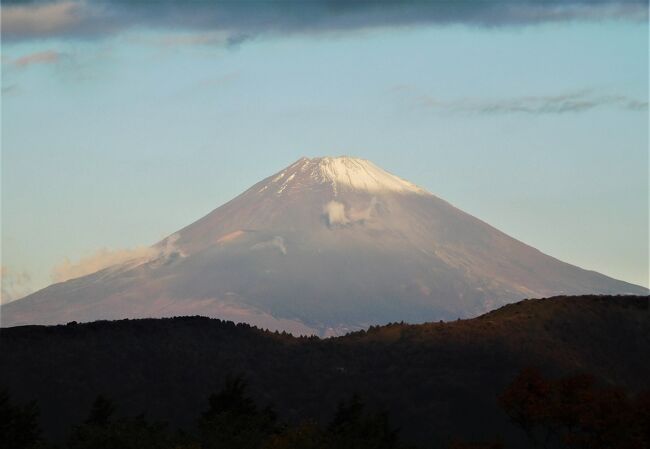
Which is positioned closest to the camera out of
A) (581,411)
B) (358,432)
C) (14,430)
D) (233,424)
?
(14,430)

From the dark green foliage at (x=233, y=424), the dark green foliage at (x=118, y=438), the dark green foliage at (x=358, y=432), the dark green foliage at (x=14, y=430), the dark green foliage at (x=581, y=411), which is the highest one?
the dark green foliage at (x=14, y=430)

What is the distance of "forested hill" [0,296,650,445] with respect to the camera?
13262 cm

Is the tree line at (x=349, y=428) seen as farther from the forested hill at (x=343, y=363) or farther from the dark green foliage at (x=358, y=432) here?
the forested hill at (x=343, y=363)

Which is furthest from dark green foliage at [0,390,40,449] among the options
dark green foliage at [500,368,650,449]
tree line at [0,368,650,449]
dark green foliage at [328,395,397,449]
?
dark green foliage at [500,368,650,449]

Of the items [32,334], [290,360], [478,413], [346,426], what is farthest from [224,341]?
[346,426]

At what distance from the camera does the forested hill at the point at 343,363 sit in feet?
435

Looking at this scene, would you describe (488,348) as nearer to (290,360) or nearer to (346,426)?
(290,360)

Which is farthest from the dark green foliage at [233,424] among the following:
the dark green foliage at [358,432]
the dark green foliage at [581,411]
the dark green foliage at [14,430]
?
the dark green foliage at [581,411]

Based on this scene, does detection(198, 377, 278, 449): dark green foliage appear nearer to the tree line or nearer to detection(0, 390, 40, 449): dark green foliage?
the tree line

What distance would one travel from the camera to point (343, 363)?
480 ft

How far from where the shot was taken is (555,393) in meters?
91.8

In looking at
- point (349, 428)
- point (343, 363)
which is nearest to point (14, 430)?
point (349, 428)

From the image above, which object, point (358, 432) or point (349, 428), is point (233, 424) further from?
point (358, 432)

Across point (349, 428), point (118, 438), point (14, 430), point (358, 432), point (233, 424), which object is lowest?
point (358, 432)
